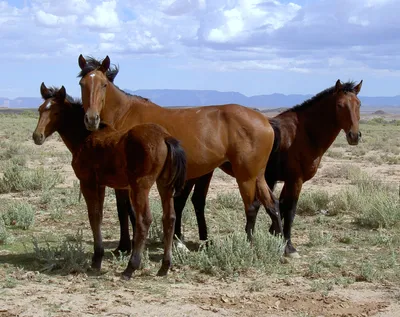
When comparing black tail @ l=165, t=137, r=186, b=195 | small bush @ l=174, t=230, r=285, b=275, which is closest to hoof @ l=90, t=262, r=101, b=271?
small bush @ l=174, t=230, r=285, b=275

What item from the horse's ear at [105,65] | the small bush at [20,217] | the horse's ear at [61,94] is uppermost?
the horse's ear at [105,65]

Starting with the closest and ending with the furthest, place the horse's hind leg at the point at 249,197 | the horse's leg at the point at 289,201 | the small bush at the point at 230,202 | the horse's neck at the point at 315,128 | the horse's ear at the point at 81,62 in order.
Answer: the horse's ear at the point at 81,62
the horse's hind leg at the point at 249,197
the horse's leg at the point at 289,201
the horse's neck at the point at 315,128
the small bush at the point at 230,202

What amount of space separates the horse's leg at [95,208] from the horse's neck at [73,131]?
53 centimetres

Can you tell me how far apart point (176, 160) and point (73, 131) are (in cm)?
137

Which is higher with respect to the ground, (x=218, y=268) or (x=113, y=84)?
(x=113, y=84)

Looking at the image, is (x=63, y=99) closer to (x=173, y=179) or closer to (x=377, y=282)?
(x=173, y=179)

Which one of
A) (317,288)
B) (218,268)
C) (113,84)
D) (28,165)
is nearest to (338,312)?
(317,288)

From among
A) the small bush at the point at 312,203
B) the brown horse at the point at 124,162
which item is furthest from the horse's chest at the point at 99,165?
the small bush at the point at 312,203

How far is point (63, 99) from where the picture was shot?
22.4 feet

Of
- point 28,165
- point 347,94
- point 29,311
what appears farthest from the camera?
point 28,165

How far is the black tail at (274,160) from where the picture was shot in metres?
7.77

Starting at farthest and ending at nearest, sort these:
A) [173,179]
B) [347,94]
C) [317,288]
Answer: [347,94], [173,179], [317,288]

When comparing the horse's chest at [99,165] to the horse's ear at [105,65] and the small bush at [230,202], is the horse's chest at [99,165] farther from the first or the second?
the small bush at [230,202]

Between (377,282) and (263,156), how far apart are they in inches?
80.8
